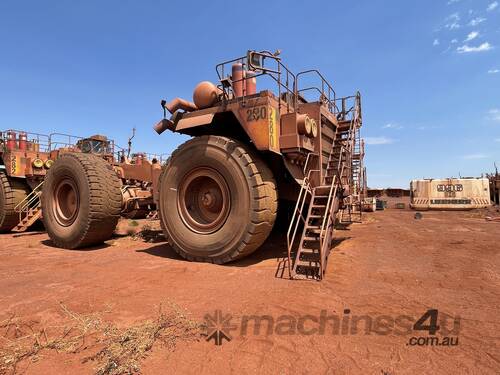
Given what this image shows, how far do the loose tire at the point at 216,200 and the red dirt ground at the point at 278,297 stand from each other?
15.0 inches

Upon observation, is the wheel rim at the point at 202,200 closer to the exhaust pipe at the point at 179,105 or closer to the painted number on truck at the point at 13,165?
the exhaust pipe at the point at 179,105

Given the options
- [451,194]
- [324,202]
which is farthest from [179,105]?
A: [451,194]

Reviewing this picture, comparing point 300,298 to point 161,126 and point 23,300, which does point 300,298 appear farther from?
point 161,126

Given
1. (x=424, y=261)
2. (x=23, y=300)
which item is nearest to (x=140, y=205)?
(x=23, y=300)

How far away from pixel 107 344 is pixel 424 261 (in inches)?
205

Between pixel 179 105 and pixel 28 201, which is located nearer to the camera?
pixel 179 105

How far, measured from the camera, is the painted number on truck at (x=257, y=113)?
5.68 m

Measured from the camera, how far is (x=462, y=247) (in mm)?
7078

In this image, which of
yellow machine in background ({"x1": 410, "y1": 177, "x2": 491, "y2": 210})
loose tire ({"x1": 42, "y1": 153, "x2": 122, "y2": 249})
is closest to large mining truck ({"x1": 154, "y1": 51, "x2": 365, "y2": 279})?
loose tire ({"x1": 42, "y1": 153, "x2": 122, "y2": 249})

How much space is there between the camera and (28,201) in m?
10.8

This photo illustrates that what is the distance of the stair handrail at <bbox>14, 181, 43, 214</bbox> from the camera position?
34.2 feet

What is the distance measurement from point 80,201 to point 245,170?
414 centimetres

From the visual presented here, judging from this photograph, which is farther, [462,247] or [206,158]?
[462,247]

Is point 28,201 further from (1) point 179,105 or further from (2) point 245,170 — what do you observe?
(2) point 245,170
